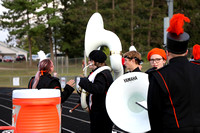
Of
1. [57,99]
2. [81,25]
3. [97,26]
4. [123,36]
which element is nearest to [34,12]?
[81,25]

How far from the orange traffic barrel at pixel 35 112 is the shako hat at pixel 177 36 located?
4.52ft

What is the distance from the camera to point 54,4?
1636 inches

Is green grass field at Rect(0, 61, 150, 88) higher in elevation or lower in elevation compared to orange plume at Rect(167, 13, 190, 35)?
lower

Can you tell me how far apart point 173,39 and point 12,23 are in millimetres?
37670

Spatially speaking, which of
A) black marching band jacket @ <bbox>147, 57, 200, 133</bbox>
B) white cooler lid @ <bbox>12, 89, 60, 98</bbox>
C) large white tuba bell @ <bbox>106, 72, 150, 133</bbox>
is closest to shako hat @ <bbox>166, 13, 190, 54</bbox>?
black marching band jacket @ <bbox>147, 57, 200, 133</bbox>

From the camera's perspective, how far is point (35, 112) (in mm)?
3012

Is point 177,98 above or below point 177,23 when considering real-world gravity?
below

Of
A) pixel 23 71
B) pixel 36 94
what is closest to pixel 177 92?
pixel 36 94

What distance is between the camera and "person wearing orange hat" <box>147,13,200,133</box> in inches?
95.9

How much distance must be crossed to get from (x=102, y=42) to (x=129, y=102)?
6.01ft

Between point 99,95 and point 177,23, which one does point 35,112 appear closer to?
point 99,95

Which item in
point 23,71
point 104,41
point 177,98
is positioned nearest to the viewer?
point 177,98

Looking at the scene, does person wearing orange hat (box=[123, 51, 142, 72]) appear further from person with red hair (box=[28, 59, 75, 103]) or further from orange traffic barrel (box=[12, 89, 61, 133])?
orange traffic barrel (box=[12, 89, 61, 133])

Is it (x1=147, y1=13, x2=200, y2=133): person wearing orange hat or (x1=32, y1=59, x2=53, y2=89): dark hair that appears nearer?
(x1=147, y1=13, x2=200, y2=133): person wearing orange hat
